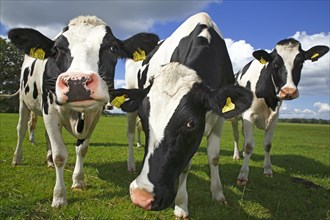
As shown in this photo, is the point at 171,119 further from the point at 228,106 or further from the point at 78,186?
the point at 78,186

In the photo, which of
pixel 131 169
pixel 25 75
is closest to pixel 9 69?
pixel 25 75

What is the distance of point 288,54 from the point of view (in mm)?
7730

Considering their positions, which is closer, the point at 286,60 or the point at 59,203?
the point at 59,203

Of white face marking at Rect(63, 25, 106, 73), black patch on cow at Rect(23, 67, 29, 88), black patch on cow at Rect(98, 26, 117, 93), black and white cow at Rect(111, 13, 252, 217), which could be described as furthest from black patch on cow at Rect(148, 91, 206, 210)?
black patch on cow at Rect(23, 67, 29, 88)

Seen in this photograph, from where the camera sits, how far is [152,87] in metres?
3.78

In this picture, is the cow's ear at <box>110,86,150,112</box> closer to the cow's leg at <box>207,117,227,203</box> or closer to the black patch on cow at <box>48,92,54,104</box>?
the black patch on cow at <box>48,92,54,104</box>

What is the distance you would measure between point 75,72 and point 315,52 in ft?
21.3

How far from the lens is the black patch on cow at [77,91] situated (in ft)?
12.8

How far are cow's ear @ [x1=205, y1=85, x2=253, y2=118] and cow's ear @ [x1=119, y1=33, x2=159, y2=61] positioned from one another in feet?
7.54

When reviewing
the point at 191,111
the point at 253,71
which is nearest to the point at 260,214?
the point at 191,111

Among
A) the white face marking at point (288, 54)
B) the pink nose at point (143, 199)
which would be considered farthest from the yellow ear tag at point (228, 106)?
the white face marking at point (288, 54)

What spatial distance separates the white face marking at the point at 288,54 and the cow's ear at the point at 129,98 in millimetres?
4564

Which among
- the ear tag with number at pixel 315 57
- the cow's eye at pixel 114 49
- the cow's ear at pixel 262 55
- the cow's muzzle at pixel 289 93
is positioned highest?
the ear tag with number at pixel 315 57

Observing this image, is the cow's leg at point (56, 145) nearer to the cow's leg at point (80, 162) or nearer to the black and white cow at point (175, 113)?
the cow's leg at point (80, 162)
